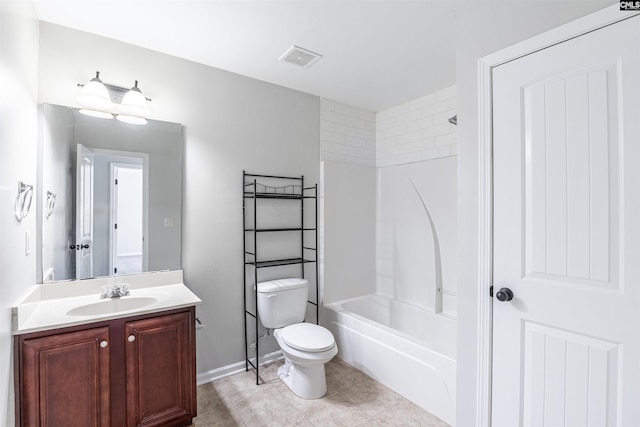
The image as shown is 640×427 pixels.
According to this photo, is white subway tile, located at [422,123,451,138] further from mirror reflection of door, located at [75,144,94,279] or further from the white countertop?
mirror reflection of door, located at [75,144,94,279]

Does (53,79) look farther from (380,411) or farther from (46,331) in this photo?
(380,411)

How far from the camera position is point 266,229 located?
9.09ft

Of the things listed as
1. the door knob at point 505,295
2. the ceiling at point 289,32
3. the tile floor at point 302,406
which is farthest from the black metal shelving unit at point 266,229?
the door knob at point 505,295

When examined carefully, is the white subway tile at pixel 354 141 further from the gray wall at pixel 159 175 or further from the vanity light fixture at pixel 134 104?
the vanity light fixture at pixel 134 104

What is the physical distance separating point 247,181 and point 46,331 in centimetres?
164

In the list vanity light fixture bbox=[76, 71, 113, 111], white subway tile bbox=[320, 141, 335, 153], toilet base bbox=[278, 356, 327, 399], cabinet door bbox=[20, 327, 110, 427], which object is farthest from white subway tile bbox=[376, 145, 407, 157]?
cabinet door bbox=[20, 327, 110, 427]

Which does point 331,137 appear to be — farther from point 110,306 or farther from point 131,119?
point 110,306

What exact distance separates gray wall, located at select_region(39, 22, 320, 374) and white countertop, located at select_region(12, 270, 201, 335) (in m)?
0.26

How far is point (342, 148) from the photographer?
332 cm

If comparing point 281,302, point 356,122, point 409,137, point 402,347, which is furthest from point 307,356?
point 356,122

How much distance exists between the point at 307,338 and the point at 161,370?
965 mm

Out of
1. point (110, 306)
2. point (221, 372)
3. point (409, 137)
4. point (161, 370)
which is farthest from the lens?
point (409, 137)

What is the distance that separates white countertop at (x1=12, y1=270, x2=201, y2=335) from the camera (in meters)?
1.52

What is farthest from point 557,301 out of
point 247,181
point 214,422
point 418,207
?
point 247,181
